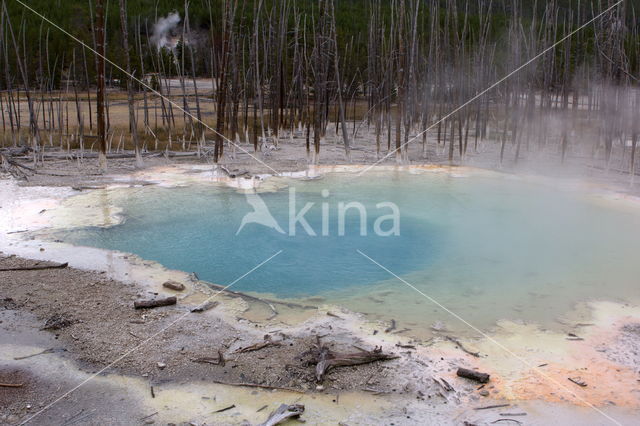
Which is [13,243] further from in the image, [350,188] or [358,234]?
[350,188]

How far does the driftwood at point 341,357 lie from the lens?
4.93 metres

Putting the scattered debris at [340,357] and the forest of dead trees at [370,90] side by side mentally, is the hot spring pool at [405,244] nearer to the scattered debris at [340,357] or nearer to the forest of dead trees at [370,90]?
the scattered debris at [340,357]

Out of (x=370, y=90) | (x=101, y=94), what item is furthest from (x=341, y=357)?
(x=370, y=90)

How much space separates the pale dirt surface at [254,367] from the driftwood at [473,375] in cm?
6

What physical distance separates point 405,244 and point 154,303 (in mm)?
4378

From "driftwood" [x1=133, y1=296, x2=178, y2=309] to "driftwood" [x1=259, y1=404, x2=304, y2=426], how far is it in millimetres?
2269

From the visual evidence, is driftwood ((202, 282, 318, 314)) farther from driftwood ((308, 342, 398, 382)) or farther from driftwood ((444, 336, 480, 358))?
driftwood ((444, 336, 480, 358))

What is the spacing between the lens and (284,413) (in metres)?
4.23

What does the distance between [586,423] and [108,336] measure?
13.3 feet

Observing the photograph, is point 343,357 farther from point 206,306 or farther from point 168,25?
point 168,25

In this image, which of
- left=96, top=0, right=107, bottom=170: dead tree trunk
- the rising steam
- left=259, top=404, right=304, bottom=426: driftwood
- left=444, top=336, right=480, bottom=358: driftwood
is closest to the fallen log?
left=259, top=404, right=304, bottom=426: driftwood

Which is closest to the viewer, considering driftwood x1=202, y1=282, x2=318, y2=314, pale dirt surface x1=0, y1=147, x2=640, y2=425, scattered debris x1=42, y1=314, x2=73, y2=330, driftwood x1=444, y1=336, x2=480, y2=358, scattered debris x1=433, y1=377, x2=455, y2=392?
pale dirt surface x1=0, y1=147, x2=640, y2=425

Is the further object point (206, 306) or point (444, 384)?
point (206, 306)

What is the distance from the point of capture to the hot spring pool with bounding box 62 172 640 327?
7035 mm
